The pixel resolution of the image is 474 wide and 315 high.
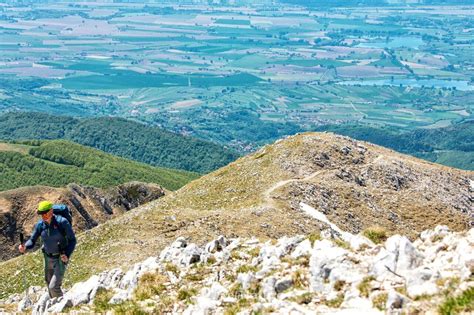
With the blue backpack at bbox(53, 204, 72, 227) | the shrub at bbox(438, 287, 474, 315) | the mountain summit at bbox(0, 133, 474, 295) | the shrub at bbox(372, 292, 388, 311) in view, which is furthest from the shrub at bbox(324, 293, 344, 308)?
the mountain summit at bbox(0, 133, 474, 295)

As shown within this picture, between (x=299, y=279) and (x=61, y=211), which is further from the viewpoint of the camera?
(x=61, y=211)

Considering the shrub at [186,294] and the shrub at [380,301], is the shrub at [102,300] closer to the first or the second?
the shrub at [186,294]

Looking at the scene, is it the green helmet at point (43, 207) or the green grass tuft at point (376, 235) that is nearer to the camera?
the green helmet at point (43, 207)

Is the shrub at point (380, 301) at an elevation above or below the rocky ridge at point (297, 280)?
above

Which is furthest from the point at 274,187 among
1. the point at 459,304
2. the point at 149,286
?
the point at 459,304

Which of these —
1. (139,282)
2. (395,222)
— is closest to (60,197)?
(395,222)

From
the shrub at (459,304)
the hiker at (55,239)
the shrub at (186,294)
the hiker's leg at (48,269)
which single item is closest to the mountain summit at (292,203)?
the hiker's leg at (48,269)

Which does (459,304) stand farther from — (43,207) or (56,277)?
(56,277)
